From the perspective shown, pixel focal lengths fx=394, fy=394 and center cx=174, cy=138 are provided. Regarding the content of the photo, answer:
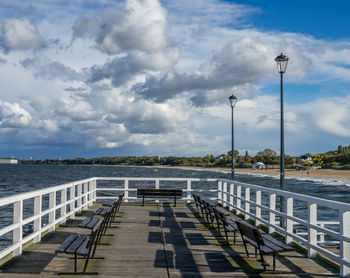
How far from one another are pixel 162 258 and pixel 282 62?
6.55 meters

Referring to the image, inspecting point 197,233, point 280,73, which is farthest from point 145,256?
point 280,73

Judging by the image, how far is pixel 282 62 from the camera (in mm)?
10766

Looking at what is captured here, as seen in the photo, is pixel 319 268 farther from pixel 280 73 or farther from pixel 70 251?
pixel 280 73

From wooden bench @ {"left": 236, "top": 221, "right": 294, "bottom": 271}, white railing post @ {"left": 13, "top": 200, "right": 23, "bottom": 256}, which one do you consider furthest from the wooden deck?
wooden bench @ {"left": 236, "top": 221, "right": 294, "bottom": 271}

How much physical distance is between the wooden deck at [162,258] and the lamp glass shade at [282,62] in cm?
478

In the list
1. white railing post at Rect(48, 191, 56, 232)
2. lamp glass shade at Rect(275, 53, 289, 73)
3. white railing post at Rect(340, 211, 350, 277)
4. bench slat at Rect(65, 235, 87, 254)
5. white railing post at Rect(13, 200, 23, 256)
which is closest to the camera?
bench slat at Rect(65, 235, 87, 254)

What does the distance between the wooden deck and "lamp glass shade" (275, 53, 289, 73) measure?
4777 mm

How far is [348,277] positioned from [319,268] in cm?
60

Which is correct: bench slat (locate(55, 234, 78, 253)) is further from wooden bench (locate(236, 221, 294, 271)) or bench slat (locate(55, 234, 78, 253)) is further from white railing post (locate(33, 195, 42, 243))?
wooden bench (locate(236, 221, 294, 271))

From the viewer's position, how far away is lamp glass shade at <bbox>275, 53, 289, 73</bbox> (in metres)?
10.7

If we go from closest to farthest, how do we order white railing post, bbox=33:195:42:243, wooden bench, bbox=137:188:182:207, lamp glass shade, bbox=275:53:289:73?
white railing post, bbox=33:195:42:243 → lamp glass shade, bbox=275:53:289:73 → wooden bench, bbox=137:188:182:207

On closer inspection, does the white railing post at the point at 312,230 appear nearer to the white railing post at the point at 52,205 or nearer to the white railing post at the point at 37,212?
the white railing post at the point at 37,212

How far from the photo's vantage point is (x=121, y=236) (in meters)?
8.84

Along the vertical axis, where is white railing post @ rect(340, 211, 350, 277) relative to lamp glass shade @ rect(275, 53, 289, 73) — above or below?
below
